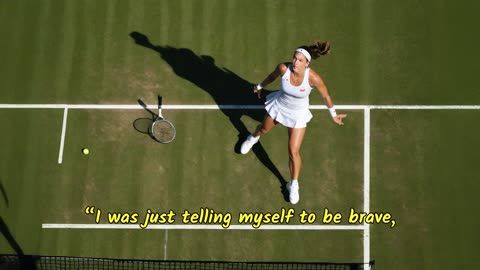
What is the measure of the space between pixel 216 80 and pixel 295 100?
3.27m

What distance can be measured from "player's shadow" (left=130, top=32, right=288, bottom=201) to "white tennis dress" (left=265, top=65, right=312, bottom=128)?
1.64 meters

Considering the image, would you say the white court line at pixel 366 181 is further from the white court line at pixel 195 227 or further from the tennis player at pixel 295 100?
the tennis player at pixel 295 100

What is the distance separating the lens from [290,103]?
31.9ft

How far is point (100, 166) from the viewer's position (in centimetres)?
1172

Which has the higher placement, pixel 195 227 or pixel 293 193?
pixel 293 193

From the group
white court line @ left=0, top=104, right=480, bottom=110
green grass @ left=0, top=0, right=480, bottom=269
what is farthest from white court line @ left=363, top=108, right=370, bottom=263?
white court line @ left=0, top=104, right=480, bottom=110

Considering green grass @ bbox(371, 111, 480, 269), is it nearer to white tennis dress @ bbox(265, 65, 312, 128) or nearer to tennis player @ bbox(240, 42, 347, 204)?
tennis player @ bbox(240, 42, 347, 204)

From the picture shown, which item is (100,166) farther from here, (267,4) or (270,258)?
(267,4)

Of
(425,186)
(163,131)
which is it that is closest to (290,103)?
(163,131)

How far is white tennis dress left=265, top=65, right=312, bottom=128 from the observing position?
9383 millimetres

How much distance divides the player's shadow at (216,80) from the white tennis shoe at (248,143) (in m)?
0.21

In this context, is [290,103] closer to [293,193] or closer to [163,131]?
[293,193]

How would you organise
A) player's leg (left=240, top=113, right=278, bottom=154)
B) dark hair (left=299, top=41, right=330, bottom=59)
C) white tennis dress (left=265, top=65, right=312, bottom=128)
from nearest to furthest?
dark hair (left=299, top=41, right=330, bottom=59) < white tennis dress (left=265, top=65, right=312, bottom=128) < player's leg (left=240, top=113, right=278, bottom=154)

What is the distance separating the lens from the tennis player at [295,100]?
29.7 ft
